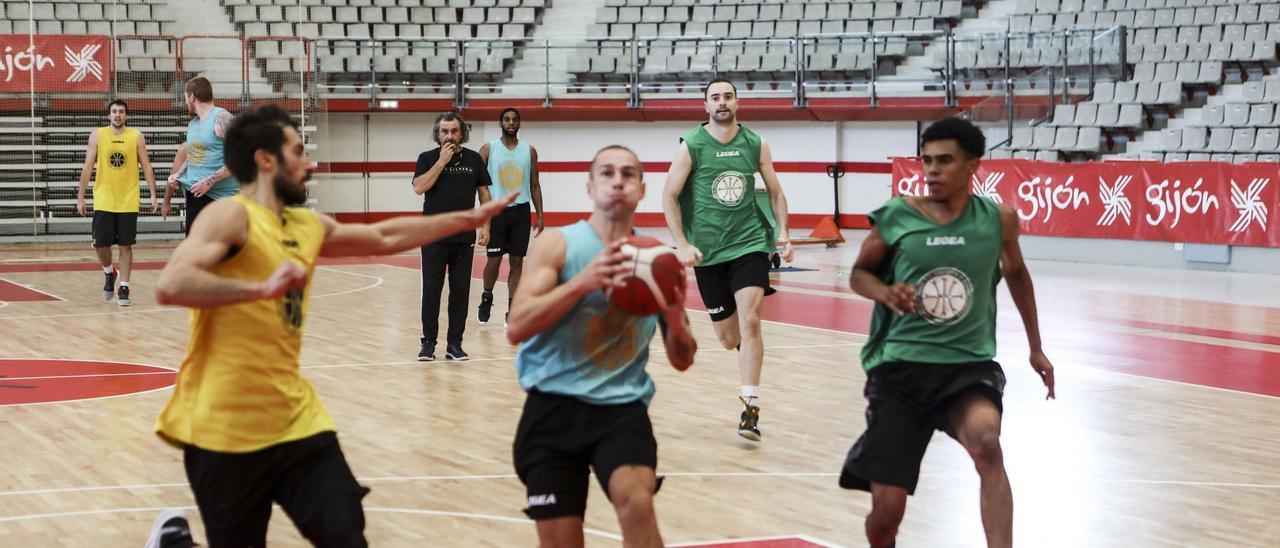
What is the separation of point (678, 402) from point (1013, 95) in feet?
48.5

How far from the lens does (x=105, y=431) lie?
794 centimetres

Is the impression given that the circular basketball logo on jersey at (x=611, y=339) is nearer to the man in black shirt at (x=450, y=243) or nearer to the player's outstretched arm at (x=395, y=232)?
the player's outstretched arm at (x=395, y=232)

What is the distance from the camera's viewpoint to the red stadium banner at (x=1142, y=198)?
18.1 m

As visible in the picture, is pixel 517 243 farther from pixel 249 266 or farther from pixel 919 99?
pixel 919 99

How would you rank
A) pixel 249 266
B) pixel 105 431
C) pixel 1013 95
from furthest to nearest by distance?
1. pixel 1013 95
2. pixel 105 431
3. pixel 249 266

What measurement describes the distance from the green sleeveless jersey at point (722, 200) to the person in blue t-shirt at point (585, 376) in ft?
11.4

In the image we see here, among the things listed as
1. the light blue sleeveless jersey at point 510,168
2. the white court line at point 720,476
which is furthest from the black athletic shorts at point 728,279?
the light blue sleeveless jersey at point 510,168

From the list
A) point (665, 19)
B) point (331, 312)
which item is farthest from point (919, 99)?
point (331, 312)

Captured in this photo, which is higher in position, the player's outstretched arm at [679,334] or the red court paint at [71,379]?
the player's outstretched arm at [679,334]

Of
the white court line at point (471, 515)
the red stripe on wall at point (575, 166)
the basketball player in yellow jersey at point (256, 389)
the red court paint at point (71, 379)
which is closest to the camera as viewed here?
the basketball player in yellow jersey at point (256, 389)

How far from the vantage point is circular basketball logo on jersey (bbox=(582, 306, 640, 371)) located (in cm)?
432

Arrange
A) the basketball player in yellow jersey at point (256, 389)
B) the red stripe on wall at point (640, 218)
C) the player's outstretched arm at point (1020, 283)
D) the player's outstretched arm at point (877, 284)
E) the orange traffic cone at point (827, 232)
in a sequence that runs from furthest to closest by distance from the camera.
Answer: the red stripe on wall at point (640, 218) → the orange traffic cone at point (827, 232) → the player's outstretched arm at point (1020, 283) → the player's outstretched arm at point (877, 284) → the basketball player in yellow jersey at point (256, 389)

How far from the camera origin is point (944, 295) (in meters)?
4.83

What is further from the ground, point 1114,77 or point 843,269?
point 1114,77
